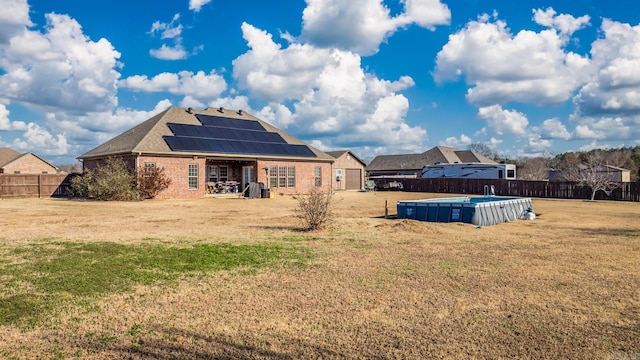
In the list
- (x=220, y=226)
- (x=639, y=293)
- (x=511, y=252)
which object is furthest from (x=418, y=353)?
(x=220, y=226)

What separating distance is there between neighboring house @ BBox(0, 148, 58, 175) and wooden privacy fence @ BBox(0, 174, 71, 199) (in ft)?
85.8

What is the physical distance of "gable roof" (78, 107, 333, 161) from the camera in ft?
94.9

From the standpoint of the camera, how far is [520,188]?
1489 inches

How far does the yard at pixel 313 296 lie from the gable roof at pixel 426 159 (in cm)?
Answer: 4809

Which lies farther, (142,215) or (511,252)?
(142,215)

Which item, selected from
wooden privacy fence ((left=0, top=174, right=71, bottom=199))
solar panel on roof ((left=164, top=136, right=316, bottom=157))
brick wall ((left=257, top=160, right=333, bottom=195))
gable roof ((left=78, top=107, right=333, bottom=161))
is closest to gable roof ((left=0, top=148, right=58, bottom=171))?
gable roof ((left=78, top=107, right=333, bottom=161))

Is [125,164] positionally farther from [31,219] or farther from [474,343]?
[474,343]

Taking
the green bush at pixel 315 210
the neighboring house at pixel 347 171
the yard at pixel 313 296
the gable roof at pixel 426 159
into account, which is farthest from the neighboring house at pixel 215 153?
the gable roof at pixel 426 159

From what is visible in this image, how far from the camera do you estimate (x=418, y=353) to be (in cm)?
463

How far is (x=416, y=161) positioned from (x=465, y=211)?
45.5 meters

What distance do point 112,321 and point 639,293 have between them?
7.57 metres

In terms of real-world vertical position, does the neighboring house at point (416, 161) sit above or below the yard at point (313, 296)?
above

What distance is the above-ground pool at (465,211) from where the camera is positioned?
1612cm

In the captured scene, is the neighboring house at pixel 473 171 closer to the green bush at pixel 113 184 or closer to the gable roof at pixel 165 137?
the gable roof at pixel 165 137
